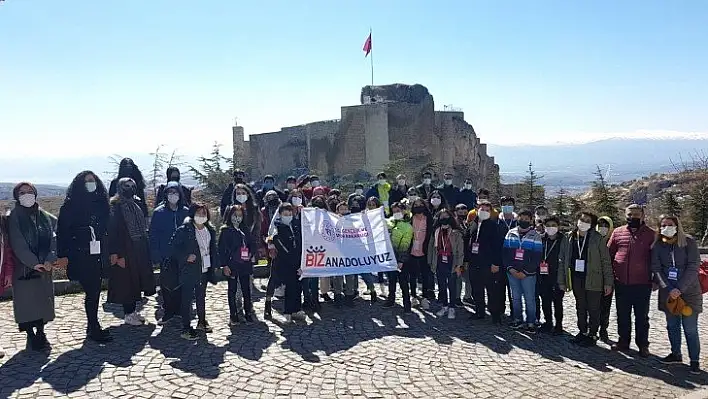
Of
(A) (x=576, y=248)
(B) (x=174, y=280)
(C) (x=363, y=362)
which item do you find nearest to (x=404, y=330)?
(C) (x=363, y=362)

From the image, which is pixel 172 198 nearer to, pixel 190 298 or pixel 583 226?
pixel 190 298

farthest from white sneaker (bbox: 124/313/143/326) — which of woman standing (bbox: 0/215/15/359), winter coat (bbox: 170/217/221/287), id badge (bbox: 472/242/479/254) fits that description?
id badge (bbox: 472/242/479/254)

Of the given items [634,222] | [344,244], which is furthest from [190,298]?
[634,222]

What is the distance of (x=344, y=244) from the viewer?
→ 901cm

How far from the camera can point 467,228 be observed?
8984 mm

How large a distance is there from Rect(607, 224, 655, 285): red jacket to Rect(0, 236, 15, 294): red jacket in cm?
791

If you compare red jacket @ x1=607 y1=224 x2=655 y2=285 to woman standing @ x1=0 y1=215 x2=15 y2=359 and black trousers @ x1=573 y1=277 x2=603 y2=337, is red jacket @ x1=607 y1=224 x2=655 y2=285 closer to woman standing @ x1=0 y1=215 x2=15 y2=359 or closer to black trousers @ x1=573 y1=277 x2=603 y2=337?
black trousers @ x1=573 y1=277 x2=603 y2=337

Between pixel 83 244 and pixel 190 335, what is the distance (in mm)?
1896

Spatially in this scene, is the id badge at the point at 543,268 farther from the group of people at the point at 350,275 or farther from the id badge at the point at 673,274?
the id badge at the point at 673,274

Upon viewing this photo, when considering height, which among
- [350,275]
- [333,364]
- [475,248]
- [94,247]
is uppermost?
[94,247]

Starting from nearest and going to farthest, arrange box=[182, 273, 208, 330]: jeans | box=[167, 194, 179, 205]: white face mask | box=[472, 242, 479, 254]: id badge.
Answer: box=[182, 273, 208, 330]: jeans
box=[167, 194, 179, 205]: white face mask
box=[472, 242, 479, 254]: id badge

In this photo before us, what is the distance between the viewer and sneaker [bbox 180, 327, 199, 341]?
7309 millimetres

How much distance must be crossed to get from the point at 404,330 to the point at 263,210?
3.71 metres

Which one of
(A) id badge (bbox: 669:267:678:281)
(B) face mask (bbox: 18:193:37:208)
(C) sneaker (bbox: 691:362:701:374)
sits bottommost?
(C) sneaker (bbox: 691:362:701:374)
